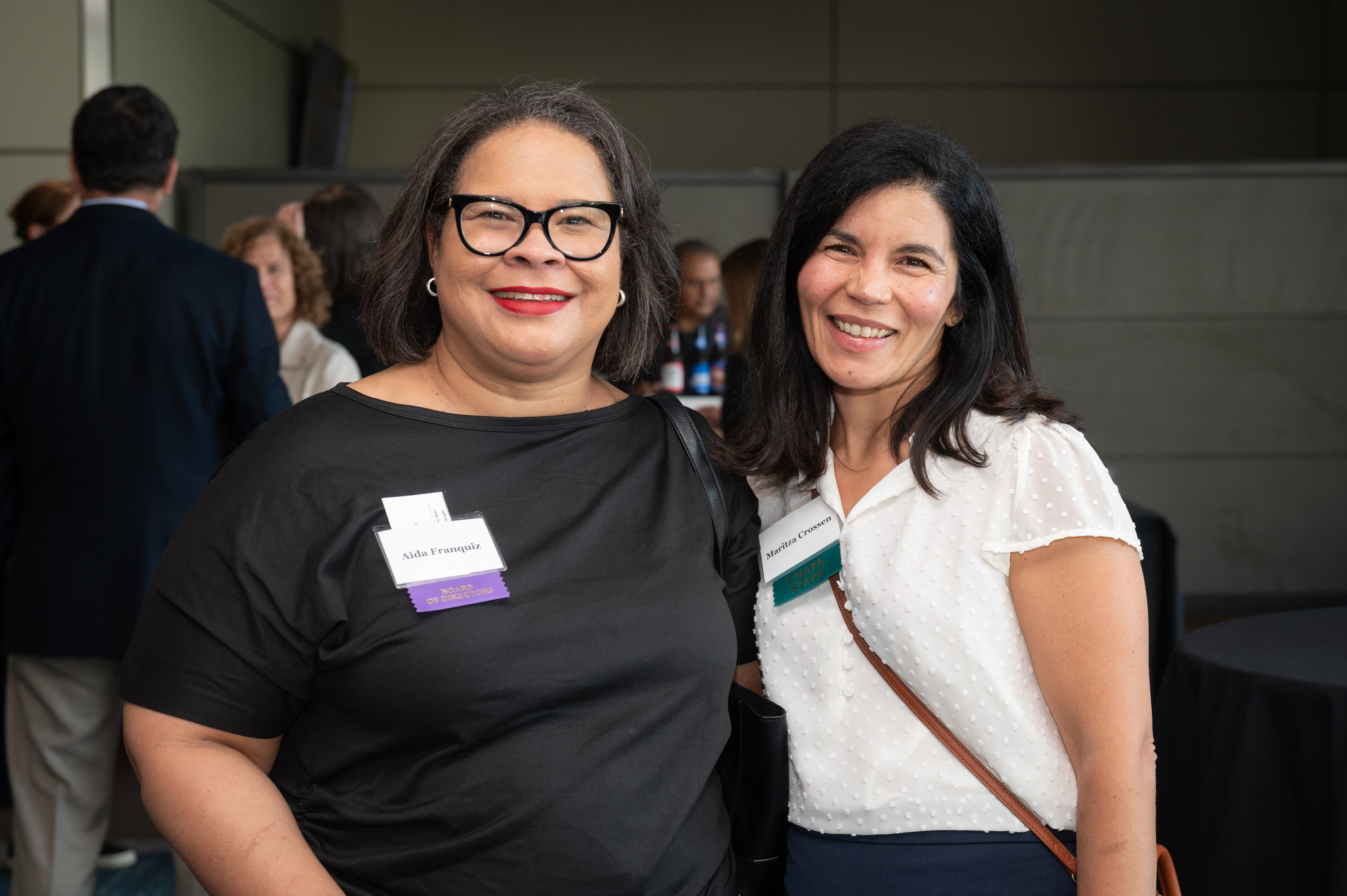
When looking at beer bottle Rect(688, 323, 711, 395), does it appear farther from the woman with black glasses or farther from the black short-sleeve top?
the black short-sleeve top

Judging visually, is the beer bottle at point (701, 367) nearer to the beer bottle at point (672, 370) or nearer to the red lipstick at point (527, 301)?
the beer bottle at point (672, 370)

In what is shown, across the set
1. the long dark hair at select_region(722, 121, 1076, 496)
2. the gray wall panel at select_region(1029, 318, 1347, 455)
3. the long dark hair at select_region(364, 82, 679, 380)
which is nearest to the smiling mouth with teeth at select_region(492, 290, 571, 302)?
the long dark hair at select_region(364, 82, 679, 380)

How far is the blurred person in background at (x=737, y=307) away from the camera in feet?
10.1

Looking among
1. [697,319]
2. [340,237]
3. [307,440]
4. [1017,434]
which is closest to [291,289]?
[340,237]

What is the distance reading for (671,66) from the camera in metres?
6.77

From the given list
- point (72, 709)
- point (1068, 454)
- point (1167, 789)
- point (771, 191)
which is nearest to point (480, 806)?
point (1068, 454)

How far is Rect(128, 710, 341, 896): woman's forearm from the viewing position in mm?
1082

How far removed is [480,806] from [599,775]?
0.13m

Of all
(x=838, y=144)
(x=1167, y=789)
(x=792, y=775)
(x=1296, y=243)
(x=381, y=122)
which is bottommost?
Answer: (x=1167, y=789)

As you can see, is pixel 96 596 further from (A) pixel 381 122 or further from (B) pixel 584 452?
(A) pixel 381 122

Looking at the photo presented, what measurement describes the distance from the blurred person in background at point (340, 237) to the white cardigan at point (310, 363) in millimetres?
186

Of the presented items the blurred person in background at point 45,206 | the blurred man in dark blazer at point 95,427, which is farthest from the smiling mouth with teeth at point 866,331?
the blurred person in background at point 45,206

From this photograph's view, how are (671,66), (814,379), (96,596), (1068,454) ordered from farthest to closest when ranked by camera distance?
(671,66), (96,596), (814,379), (1068,454)

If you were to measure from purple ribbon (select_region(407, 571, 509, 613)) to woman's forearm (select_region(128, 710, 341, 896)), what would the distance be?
246 mm
